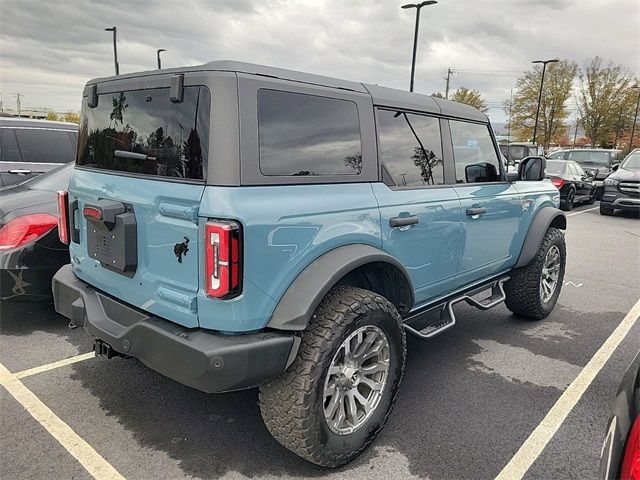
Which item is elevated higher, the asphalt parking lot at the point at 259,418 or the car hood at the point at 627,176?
the car hood at the point at 627,176

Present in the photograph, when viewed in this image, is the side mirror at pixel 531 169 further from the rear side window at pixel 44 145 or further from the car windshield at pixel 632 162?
the car windshield at pixel 632 162

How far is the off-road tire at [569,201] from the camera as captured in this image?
1434 centimetres

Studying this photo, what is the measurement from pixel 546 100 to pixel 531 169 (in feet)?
137

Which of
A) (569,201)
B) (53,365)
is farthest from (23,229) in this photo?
(569,201)

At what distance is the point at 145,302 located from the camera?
253cm

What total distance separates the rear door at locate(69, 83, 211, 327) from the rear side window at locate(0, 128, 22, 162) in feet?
14.8

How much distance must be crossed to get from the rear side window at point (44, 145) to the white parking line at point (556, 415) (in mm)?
6620

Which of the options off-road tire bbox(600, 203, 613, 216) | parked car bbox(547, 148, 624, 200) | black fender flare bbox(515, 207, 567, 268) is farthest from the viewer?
parked car bbox(547, 148, 624, 200)

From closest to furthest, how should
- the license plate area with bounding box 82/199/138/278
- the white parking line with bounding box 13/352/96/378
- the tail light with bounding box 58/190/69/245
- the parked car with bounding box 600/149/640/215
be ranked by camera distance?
the license plate area with bounding box 82/199/138/278, the tail light with bounding box 58/190/69/245, the white parking line with bounding box 13/352/96/378, the parked car with bounding box 600/149/640/215

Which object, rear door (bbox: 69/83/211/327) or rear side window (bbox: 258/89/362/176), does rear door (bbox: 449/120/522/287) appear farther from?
rear door (bbox: 69/83/211/327)

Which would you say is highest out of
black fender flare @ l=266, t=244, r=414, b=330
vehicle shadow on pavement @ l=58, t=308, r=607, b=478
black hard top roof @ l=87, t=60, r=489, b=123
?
black hard top roof @ l=87, t=60, r=489, b=123

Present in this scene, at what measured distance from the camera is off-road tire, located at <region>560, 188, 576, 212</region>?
1434 cm

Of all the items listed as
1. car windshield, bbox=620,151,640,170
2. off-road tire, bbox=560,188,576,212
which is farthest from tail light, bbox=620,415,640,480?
car windshield, bbox=620,151,640,170

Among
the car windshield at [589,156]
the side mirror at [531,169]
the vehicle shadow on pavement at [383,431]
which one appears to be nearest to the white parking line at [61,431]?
the vehicle shadow on pavement at [383,431]
